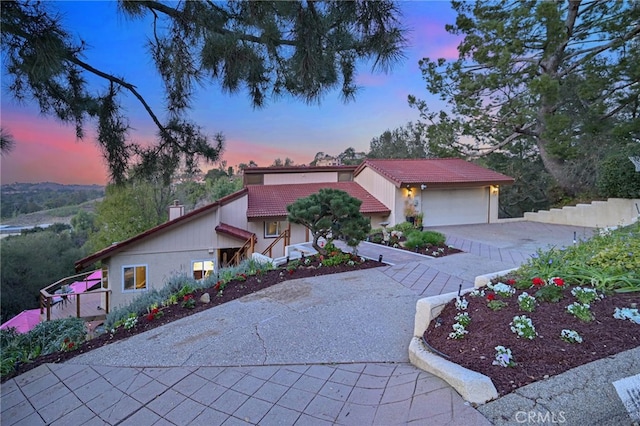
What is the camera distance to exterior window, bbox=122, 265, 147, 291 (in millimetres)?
11172

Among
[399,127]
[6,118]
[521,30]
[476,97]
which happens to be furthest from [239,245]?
[399,127]

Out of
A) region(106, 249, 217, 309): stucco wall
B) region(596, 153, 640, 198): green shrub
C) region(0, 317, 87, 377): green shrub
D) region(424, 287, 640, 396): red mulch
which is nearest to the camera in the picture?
region(424, 287, 640, 396): red mulch

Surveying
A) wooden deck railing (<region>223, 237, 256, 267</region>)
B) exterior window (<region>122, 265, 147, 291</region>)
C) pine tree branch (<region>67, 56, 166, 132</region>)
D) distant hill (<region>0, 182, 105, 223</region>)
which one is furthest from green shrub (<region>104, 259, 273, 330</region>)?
exterior window (<region>122, 265, 147, 291</region>)

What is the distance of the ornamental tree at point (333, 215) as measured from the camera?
247 inches

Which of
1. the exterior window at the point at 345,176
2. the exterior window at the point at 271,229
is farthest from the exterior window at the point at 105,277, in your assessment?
the exterior window at the point at 345,176

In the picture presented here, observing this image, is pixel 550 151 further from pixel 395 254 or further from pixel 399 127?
pixel 399 127

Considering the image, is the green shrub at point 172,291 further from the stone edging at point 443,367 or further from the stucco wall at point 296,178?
the stucco wall at point 296,178

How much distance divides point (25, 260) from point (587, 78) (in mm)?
29138

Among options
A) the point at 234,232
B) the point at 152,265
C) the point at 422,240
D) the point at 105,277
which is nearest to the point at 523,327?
the point at 422,240

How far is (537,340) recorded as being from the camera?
2.47 m

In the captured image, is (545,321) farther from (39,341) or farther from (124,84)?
(39,341)

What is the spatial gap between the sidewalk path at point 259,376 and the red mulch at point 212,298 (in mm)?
207

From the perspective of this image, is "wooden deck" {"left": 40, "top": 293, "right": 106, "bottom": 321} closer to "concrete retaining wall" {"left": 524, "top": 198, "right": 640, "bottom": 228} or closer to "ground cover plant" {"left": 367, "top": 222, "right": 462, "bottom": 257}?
"ground cover plant" {"left": 367, "top": 222, "right": 462, "bottom": 257}

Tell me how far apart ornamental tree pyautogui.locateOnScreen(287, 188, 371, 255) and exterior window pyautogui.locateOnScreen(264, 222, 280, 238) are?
714 cm
